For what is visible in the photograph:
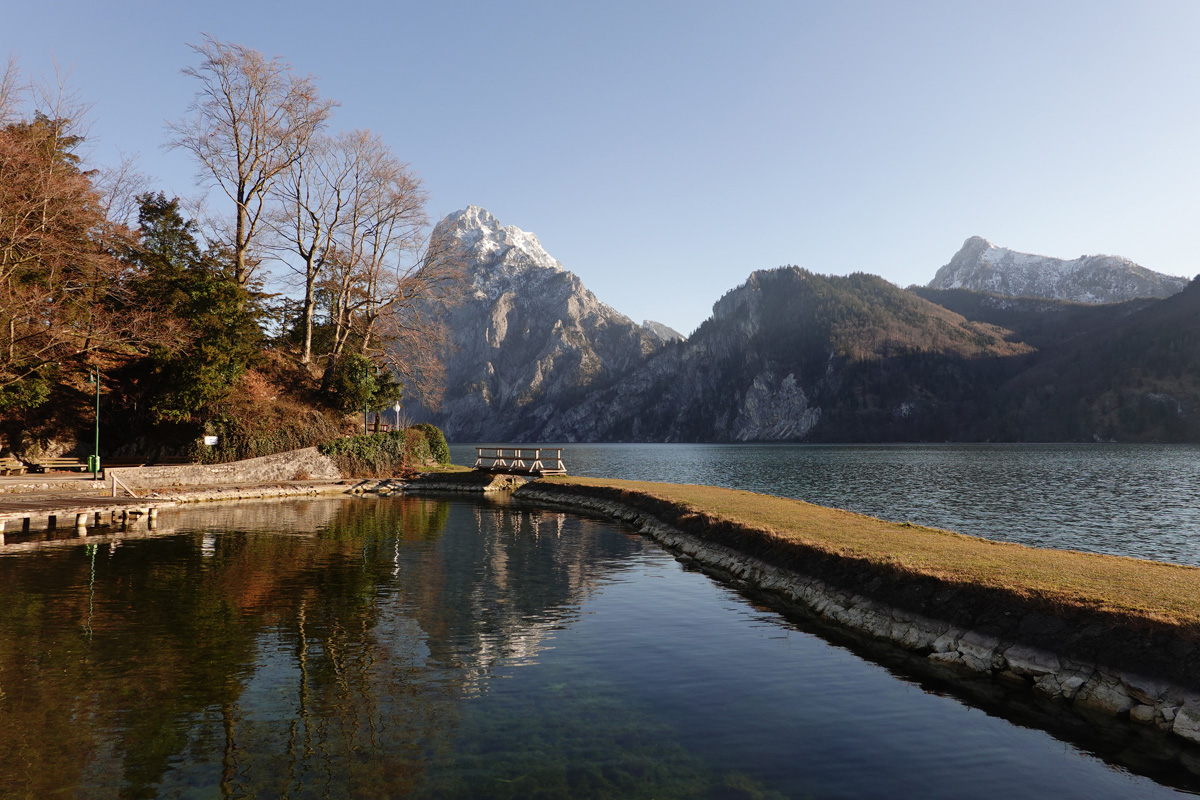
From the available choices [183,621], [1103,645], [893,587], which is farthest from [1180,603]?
[183,621]

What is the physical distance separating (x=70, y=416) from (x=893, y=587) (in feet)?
171

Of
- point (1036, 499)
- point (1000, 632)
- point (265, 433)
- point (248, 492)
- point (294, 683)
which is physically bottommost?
point (1036, 499)

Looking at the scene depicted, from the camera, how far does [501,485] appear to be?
2267 inches

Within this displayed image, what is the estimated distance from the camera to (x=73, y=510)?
2909cm

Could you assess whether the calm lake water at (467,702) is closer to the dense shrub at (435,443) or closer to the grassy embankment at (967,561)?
the grassy embankment at (967,561)

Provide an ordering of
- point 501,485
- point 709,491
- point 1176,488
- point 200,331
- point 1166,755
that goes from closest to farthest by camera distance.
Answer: point 1166,755, point 709,491, point 200,331, point 1176,488, point 501,485

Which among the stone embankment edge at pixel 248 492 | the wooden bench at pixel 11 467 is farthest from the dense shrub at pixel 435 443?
the wooden bench at pixel 11 467

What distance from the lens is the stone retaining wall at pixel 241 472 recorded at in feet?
131

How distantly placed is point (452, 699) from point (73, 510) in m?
27.8

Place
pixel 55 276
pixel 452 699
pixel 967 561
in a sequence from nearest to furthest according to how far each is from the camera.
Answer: pixel 452 699 → pixel 967 561 → pixel 55 276

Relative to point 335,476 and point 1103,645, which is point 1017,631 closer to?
point 1103,645

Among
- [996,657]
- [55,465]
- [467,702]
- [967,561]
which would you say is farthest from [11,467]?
[996,657]

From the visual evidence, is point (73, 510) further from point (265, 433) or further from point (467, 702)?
point (467, 702)

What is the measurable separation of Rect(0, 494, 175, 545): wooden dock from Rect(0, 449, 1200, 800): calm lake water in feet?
30.1
